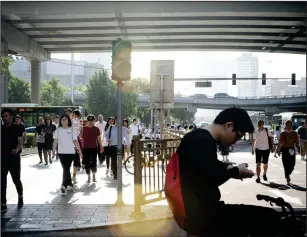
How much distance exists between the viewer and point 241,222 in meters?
2.58

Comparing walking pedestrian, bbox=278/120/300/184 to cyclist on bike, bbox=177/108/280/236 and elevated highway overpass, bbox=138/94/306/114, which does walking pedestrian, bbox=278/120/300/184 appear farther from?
elevated highway overpass, bbox=138/94/306/114

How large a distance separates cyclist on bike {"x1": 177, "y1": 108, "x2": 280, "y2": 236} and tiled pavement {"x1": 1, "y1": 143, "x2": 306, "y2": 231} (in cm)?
373

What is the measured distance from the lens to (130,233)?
222 inches

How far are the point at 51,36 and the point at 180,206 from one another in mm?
23407

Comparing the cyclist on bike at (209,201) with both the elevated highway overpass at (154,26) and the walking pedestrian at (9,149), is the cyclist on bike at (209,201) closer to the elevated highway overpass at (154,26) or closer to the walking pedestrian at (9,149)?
the walking pedestrian at (9,149)

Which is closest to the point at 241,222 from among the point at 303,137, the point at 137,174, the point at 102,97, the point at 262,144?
the point at 137,174

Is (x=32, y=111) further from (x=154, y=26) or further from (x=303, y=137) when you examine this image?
(x=303, y=137)

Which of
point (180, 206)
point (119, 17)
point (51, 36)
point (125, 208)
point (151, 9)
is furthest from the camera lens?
point (51, 36)

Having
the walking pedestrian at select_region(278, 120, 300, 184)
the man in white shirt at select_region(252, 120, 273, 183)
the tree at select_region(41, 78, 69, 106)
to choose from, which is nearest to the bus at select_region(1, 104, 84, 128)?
the man in white shirt at select_region(252, 120, 273, 183)

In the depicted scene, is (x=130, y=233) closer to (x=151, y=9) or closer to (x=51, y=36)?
(x=151, y=9)

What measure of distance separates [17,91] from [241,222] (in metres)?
68.3

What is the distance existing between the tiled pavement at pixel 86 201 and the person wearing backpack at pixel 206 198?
369cm

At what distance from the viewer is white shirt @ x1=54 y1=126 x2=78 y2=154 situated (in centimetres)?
877

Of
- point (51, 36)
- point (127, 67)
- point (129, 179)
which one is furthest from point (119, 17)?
point (127, 67)
